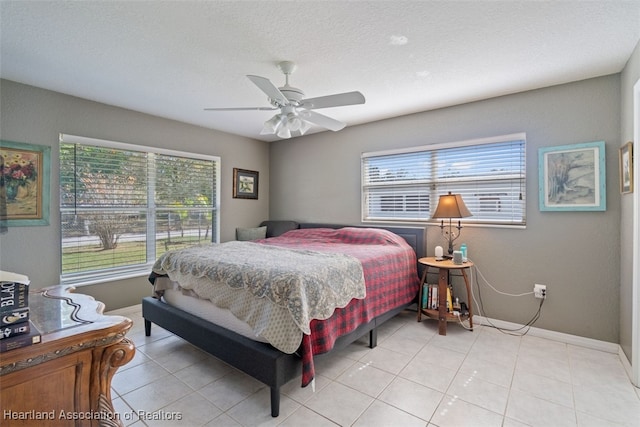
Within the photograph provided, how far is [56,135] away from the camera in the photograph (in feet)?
9.80

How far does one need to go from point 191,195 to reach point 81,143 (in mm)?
1374

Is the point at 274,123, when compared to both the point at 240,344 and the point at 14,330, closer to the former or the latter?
the point at 240,344

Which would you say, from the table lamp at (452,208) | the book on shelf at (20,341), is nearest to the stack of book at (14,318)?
the book on shelf at (20,341)

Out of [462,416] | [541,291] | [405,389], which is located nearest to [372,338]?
[405,389]

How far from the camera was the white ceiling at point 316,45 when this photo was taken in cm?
175

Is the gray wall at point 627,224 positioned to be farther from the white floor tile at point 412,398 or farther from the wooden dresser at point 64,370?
the wooden dresser at point 64,370

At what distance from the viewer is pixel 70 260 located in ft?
10.2

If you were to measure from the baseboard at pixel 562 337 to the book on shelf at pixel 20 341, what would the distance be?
11.5ft

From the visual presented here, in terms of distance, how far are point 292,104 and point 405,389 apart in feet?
7.40

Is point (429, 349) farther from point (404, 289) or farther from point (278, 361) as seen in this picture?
point (278, 361)

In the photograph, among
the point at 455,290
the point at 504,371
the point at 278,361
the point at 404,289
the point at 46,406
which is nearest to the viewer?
the point at 46,406

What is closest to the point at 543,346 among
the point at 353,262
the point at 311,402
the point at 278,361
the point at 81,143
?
the point at 353,262

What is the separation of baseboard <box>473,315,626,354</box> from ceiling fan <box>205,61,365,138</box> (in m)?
2.61

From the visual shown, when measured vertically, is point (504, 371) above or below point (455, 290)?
below
